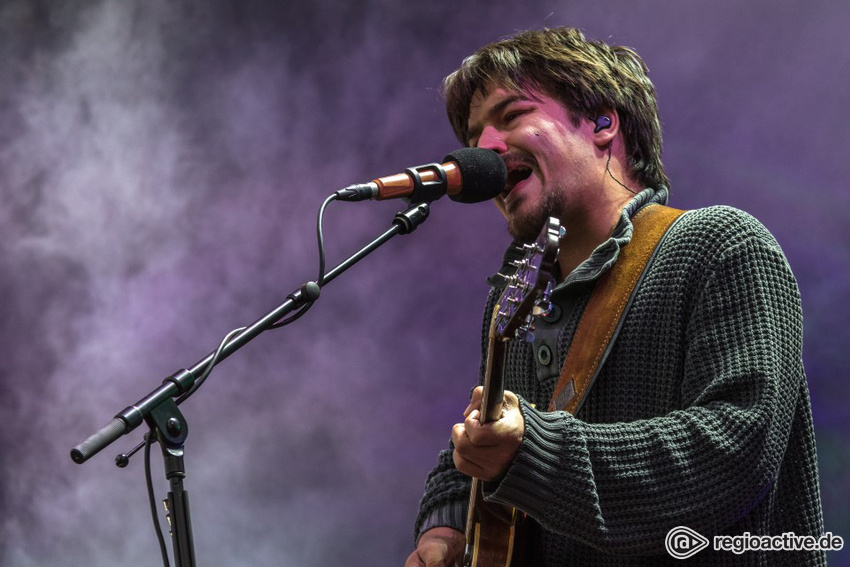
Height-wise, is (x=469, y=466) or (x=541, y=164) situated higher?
(x=541, y=164)

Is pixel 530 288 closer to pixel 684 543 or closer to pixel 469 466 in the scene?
pixel 469 466

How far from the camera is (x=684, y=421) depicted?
149cm

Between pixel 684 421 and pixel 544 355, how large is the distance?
510 mm

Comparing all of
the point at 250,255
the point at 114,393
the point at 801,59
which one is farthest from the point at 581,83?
the point at 114,393

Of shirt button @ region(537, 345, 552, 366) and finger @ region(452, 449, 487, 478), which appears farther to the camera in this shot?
shirt button @ region(537, 345, 552, 366)

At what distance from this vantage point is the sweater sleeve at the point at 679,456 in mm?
1423

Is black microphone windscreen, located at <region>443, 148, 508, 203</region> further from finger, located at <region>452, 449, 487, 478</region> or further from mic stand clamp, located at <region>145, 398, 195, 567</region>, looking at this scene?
mic stand clamp, located at <region>145, 398, 195, 567</region>

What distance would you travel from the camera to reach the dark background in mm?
3594

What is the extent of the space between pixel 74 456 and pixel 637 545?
944 mm

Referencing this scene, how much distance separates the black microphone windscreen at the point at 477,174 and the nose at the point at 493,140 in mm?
234

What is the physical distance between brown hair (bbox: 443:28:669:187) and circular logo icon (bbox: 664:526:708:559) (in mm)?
1077

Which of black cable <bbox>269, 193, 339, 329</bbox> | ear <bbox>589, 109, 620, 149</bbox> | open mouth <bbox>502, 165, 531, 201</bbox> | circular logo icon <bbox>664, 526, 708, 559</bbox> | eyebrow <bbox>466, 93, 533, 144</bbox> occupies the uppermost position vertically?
eyebrow <bbox>466, 93, 533, 144</bbox>

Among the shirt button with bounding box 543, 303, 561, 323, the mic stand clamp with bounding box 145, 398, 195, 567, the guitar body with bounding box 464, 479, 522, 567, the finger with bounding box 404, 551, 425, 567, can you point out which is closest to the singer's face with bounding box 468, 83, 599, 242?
the shirt button with bounding box 543, 303, 561, 323

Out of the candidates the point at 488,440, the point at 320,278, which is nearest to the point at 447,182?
the point at 320,278
